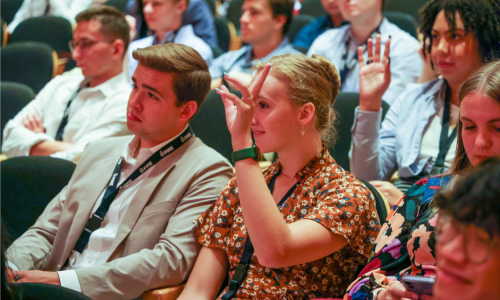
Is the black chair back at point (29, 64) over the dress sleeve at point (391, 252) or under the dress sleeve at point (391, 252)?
over

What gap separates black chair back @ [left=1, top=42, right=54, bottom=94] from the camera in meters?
3.64

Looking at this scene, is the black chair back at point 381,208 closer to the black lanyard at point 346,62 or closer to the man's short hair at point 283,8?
the black lanyard at point 346,62

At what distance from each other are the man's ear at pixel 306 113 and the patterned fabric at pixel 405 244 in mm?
364

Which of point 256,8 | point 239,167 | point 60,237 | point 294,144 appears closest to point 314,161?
point 294,144

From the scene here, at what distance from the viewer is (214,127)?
261 centimetres

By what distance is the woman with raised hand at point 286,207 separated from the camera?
128 cm

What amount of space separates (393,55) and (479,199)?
2395 mm

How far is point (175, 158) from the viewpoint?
1.83 m

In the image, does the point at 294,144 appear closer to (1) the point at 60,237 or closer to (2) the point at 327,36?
(1) the point at 60,237

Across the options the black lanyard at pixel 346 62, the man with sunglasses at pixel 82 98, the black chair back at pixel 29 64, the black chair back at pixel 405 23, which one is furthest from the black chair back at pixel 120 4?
the black lanyard at pixel 346 62

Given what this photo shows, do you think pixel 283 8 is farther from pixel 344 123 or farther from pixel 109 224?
pixel 109 224

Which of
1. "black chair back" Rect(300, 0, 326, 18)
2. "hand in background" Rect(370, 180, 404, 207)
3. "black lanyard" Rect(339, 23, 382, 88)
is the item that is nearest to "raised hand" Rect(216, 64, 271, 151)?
"hand in background" Rect(370, 180, 404, 207)

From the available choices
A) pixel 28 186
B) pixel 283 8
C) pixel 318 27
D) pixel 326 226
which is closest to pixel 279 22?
pixel 283 8

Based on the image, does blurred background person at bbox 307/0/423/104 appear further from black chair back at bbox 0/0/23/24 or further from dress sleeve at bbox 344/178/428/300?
black chair back at bbox 0/0/23/24
